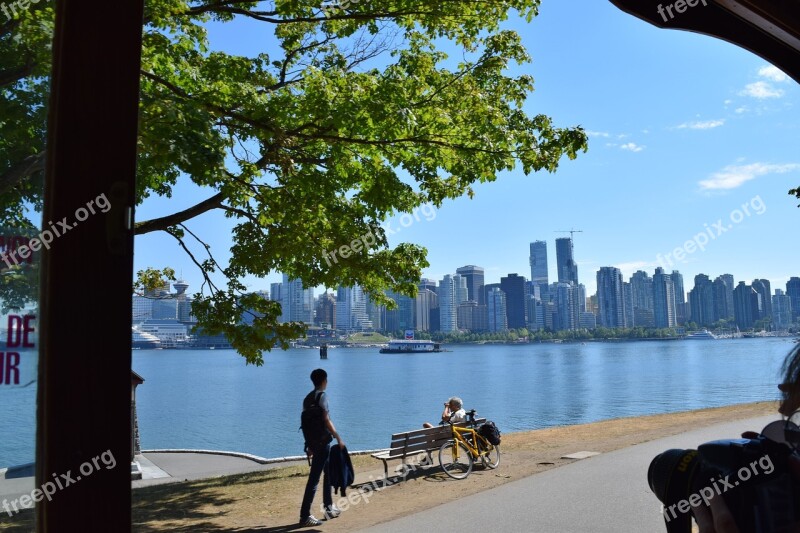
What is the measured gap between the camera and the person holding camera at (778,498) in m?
0.93

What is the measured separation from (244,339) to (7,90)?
407 inches

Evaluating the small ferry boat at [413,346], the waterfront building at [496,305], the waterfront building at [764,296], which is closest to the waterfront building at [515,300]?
the waterfront building at [496,305]

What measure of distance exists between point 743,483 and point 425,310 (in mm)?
128993

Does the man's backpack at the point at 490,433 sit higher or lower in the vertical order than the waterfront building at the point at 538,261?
lower

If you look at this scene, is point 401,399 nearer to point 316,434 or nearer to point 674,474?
point 316,434

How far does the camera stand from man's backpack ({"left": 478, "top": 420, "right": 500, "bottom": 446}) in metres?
11.3

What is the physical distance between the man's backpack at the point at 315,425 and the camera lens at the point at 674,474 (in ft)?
22.7

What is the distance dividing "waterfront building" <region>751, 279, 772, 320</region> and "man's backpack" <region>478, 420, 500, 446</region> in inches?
279

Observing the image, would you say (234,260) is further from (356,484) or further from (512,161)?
(512,161)

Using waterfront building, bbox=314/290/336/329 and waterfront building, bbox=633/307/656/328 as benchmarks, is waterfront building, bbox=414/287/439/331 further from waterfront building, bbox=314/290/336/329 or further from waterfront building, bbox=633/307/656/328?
waterfront building, bbox=633/307/656/328

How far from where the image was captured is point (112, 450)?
104 cm

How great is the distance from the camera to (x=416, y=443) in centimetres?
1114

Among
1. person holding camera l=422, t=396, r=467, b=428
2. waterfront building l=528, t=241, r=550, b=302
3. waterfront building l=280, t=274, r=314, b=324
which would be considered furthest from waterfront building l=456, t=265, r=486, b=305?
person holding camera l=422, t=396, r=467, b=428

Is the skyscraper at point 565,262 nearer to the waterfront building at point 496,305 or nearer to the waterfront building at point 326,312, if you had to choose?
the waterfront building at point 496,305
